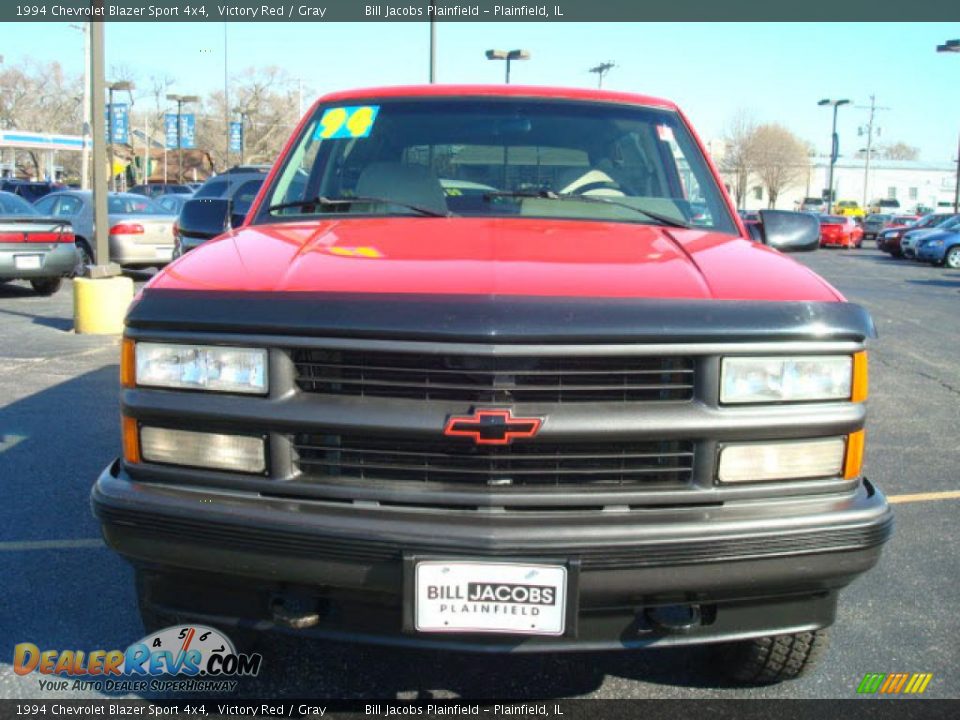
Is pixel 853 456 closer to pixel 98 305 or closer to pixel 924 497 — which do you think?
pixel 924 497

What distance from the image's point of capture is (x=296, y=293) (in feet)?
7.31

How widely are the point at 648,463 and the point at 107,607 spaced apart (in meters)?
2.16

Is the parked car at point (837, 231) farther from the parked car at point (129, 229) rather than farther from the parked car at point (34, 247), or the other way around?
the parked car at point (34, 247)

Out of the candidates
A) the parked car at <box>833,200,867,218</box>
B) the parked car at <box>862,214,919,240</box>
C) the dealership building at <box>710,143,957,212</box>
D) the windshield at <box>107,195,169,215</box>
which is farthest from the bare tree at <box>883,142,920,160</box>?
the windshield at <box>107,195,169,215</box>

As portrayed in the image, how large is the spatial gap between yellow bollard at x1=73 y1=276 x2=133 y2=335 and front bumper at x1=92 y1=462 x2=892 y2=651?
313 inches

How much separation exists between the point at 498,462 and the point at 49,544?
8.49 feet

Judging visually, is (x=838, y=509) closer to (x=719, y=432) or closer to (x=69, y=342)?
(x=719, y=432)

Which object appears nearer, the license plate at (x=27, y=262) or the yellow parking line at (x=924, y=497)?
the yellow parking line at (x=924, y=497)

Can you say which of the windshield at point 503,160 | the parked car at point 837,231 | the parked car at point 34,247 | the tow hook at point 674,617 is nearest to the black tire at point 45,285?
the parked car at point 34,247

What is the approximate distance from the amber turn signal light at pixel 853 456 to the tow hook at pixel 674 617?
0.53m

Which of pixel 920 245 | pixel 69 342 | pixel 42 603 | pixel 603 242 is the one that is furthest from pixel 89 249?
pixel 920 245

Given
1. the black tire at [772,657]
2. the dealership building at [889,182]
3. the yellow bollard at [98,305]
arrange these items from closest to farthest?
1. the black tire at [772,657]
2. the yellow bollard at [98,305]
3. the dealership building at [889,182]

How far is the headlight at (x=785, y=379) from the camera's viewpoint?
2.22m

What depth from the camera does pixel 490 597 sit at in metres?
2.10
